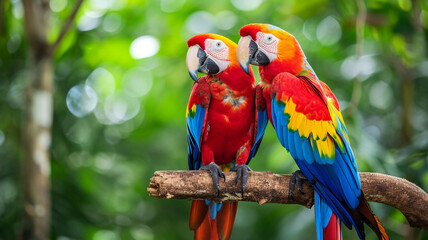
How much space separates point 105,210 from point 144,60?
156cm

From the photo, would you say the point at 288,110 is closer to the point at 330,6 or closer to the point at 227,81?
the point at 227,81

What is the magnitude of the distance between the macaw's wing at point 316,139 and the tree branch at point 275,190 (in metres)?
0.11

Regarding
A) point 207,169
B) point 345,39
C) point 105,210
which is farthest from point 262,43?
point 105,210

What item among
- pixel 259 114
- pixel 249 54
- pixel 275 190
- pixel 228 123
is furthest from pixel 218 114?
pixel 275 190

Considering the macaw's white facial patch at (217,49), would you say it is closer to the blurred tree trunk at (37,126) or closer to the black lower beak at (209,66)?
the black lower beak at (209,66)

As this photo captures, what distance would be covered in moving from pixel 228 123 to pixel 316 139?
393mm

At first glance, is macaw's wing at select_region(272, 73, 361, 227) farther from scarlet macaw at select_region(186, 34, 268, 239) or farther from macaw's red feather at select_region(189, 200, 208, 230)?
macaw's red feather at select_region(189, 200, 208, 230)

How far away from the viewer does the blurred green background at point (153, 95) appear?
3.29m

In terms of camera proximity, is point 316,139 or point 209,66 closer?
point 316,139

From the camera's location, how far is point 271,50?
1782 millimetres

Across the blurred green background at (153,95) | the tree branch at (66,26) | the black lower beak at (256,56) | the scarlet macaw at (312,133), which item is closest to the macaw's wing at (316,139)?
the scarlet macaw at (312,133)

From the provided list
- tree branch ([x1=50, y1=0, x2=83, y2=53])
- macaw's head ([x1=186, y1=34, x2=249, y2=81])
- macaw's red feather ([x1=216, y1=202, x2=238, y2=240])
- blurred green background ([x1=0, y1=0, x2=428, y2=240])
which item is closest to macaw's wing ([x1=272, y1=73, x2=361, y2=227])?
macaw's head ([x1=186, y1=34, x2=249, y2=81])

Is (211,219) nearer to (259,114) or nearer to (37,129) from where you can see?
(259,114)

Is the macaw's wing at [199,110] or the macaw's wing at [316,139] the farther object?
the macaw's wing at [199,110]
